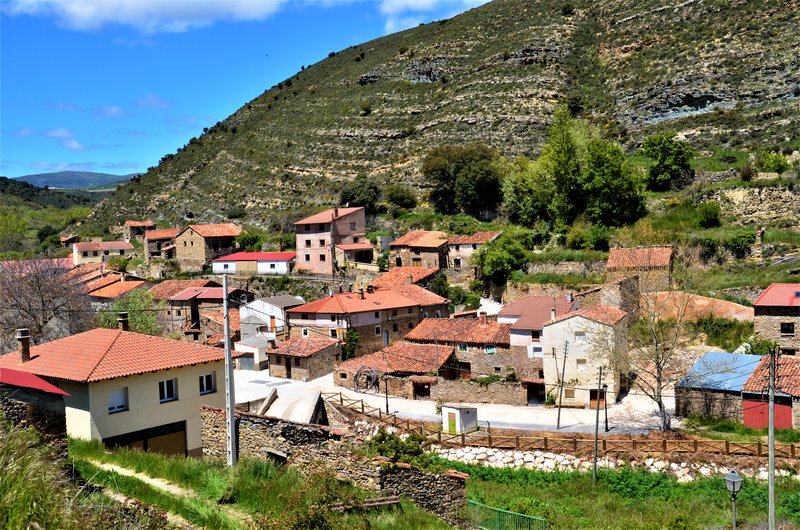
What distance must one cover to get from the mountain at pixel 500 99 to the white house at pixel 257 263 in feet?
36.8

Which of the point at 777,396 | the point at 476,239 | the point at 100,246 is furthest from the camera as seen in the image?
the point at 100,246

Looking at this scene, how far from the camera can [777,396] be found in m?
25.7

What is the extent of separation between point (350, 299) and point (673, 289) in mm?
19990

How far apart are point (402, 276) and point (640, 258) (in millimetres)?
17750

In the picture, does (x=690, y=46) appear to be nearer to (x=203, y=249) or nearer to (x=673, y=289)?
(x=673, y=289)

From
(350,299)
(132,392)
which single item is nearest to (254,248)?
(350,299)

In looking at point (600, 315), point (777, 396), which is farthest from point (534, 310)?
point (777, 396)

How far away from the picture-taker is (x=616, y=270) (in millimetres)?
40844

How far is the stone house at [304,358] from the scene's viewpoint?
129 ft

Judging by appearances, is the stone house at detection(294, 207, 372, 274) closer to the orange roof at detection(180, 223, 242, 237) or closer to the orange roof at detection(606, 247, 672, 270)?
the orange roof at detection(180, 223, 242, 237)

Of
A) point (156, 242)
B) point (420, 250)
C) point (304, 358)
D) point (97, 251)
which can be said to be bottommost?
point (304, 358)

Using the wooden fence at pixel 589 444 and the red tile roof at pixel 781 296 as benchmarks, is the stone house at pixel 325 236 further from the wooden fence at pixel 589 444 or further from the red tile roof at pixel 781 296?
the red tile roof at pixel 781 296

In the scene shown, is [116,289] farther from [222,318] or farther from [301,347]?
[301,347]

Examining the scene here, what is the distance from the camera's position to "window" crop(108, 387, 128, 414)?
1791 centimetres
